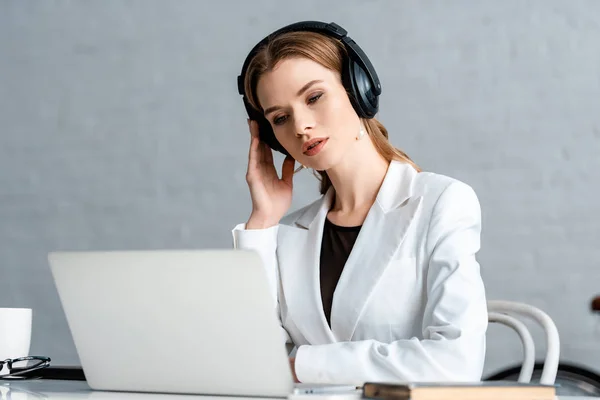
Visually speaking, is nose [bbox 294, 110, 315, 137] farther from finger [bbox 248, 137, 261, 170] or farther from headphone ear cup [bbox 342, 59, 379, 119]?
finger [bbox 248, 137, 261, 170]

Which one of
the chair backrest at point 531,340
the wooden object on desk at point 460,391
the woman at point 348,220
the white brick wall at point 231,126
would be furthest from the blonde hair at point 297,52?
the white brick wall at point 231,126

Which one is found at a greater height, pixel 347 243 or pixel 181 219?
pixel 181 219

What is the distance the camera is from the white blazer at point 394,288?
1.28 meters

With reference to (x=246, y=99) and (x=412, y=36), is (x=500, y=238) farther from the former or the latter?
(x=246, y=99)

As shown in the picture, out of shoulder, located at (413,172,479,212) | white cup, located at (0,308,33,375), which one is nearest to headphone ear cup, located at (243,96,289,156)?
shoulder, located at (413,172,479,212)

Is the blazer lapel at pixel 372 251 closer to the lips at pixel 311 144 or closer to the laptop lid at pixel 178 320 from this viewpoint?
the lips at pixel 311 144

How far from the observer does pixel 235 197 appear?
2963 mm

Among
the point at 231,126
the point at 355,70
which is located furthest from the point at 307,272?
the point at 231,126

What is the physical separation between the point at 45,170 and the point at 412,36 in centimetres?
159

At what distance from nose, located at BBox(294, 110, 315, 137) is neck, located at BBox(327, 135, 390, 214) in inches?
4.9

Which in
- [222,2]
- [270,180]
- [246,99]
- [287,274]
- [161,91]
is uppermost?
[222,2]

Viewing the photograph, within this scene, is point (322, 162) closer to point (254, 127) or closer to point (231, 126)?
point (254, 127)

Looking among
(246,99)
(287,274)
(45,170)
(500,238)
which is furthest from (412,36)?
(45,170)

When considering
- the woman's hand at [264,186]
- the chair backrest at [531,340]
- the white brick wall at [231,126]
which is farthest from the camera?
the white brick wall at [231,126]
